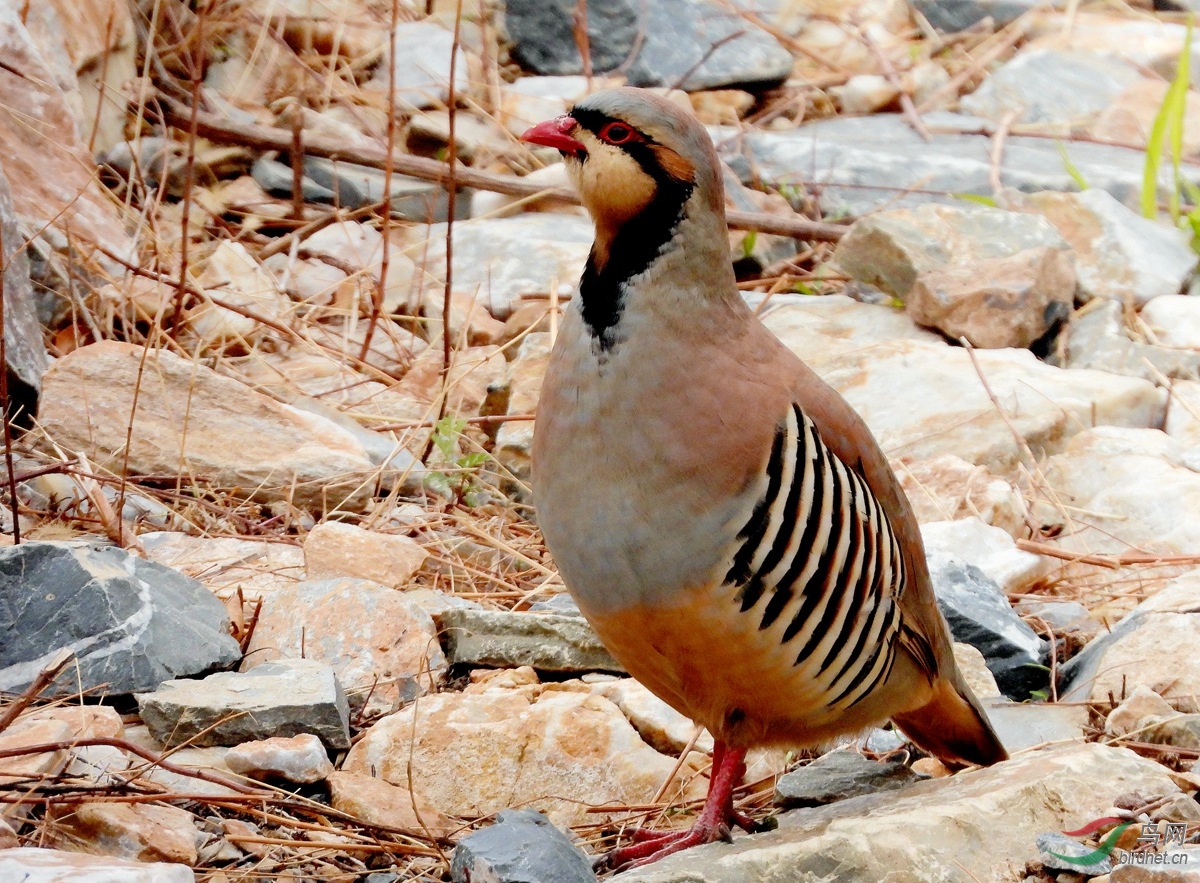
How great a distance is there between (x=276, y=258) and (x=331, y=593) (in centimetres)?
344

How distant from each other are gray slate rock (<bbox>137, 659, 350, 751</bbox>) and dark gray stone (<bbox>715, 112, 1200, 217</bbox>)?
5.32 meters

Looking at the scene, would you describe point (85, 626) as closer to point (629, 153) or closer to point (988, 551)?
point (629, 153)

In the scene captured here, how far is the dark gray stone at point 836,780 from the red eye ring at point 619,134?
61.7 inches

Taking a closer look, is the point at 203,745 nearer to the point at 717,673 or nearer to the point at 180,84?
the point at 717,673

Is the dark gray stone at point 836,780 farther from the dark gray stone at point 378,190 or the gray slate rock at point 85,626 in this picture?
the dark gray stone at point 378,190

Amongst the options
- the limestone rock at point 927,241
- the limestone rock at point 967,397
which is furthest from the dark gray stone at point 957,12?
the limestone rock at point 967,397

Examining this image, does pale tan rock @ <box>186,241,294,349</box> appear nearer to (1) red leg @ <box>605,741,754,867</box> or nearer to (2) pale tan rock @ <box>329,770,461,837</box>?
(2) pale tan rock @ <box>329,770,461,837</box>

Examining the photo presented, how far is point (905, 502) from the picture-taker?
3.47 m

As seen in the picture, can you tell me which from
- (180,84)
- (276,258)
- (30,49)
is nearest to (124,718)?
(30,49)

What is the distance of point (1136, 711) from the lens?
3719 mm

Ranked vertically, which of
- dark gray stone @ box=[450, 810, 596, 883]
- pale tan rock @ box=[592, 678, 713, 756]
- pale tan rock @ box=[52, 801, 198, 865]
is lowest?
pale tan rock @ box=[592, 678, 713, 756]

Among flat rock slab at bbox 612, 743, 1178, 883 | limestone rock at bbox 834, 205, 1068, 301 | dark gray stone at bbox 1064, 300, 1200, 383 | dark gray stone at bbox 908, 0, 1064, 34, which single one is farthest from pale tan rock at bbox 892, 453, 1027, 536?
dark gray stone at bbox 908, 0, 1064, 34

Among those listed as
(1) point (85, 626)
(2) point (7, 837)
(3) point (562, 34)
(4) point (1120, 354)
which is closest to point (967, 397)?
(4) point (1120, 354)

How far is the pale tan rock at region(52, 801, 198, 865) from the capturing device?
9.65 feet
